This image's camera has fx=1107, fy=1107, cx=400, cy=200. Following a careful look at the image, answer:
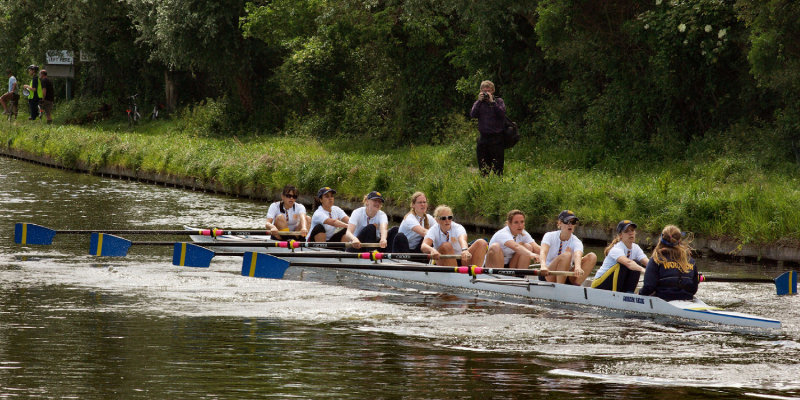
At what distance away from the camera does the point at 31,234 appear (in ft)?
63.2

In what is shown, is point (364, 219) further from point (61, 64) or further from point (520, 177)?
point (61, 64)

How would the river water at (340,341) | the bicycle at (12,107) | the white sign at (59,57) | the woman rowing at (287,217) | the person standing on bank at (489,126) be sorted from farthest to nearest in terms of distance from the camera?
the white sign at (59,57) → the bicycle at (12,107) → the person standing on bank at (489,126) → the woman rowing at (287,217) → the river water at (340,341)

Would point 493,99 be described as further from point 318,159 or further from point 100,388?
point 100,388

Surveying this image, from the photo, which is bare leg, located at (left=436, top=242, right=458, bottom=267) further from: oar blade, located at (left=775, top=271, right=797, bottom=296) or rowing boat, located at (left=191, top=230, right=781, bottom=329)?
oar blade, located at (left=775, top=271, right=797, bottom=296)

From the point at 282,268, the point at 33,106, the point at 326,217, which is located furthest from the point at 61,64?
the point at 282,268

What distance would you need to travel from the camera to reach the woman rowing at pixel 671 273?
12953 mm

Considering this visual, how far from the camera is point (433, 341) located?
12000mm

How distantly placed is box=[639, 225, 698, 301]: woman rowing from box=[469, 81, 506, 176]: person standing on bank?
30.3 ft

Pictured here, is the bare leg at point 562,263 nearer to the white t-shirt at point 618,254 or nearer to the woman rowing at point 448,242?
the white t-shirt at point 618,254

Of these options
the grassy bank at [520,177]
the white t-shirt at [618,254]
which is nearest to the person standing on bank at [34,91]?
the grassy bank at [520,177]

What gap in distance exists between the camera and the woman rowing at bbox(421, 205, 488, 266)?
1588 centimetres

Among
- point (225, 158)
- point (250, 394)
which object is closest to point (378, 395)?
point (250, 394)

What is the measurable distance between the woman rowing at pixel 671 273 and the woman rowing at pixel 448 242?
320 cm

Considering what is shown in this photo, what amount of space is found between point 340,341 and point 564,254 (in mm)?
3999
